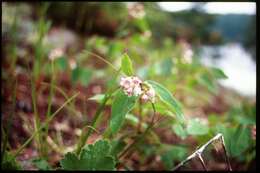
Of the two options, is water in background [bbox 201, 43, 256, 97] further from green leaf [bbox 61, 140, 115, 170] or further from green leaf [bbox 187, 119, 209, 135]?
green leaf [bbox 61, 140, 115, 170]

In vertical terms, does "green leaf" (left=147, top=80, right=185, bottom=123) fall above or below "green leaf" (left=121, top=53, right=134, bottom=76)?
below

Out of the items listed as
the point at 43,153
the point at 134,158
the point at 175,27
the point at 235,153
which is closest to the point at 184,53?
the point at 134,158

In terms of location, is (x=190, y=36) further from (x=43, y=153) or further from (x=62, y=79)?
(x=43, y=153)

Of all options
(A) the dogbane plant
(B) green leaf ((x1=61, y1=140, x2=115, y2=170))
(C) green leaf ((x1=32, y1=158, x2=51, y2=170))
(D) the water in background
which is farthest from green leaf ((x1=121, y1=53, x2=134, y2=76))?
(D) the water in background

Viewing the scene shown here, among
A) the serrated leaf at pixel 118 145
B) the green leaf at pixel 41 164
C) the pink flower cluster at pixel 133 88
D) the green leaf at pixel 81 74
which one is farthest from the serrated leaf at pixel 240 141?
the green leaf at pixel 81 74

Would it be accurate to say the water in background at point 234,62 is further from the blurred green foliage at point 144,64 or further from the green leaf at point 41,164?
the green leaf at point 41,164

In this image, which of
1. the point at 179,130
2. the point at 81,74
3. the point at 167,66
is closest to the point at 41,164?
the point at 179,130
